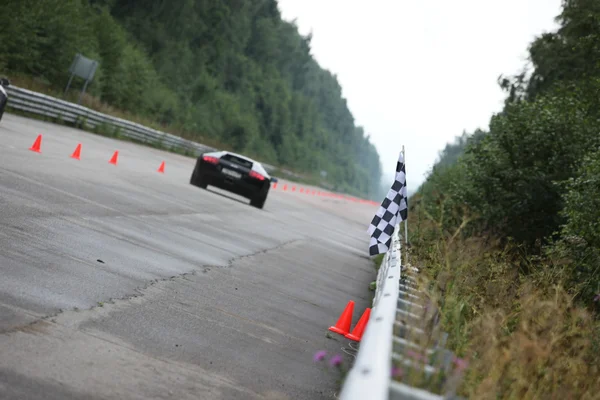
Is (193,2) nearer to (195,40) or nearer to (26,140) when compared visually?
(195,40)

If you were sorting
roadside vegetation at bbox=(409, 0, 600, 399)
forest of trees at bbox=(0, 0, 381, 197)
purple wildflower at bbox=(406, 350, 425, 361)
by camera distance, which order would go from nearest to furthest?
1. purple wildflower at bbox=(406, 350, 425, 361)
2. roadside vegetation at bbox=(409, 0, 600, 399)
3. forest of trees at bbox=(0, 0, 381, 197)

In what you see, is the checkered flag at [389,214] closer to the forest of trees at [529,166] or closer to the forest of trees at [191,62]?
the forest of trees at [529,166]

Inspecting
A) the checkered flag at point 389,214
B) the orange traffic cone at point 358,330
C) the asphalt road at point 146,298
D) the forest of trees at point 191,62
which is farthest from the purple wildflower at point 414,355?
the forest of trees at point 191,62

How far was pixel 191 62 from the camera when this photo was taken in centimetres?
9706

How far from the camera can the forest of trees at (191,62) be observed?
51906 mm

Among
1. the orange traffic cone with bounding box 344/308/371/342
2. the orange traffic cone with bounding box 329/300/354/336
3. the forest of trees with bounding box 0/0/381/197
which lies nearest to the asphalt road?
the orange traffic cone with bounding box 329/300/354/336

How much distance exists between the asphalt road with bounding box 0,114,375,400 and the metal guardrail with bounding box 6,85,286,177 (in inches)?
617

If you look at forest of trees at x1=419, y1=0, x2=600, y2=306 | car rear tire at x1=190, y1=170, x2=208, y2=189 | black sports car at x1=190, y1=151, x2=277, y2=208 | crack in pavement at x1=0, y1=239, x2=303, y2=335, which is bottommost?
crack in pavement at x1=0, y1=239, x2=303, y2=335

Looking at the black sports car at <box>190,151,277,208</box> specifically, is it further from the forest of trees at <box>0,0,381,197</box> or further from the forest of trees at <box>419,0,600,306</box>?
the forest of trees at <box>0,0,381,197</box>

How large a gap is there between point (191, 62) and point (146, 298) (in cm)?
8970

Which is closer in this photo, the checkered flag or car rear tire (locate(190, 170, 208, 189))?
the checkered flag

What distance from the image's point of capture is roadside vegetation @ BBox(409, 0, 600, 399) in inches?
239

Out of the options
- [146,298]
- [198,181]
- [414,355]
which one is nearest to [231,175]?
[198,181]

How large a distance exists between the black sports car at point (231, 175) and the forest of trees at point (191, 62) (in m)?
19.7
